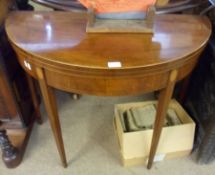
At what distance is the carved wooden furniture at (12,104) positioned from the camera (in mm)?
1032

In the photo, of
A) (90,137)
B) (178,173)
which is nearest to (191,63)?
(178,173)

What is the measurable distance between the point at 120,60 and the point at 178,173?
0.78m

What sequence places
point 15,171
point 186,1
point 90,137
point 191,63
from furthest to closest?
point 90,137 → point 15,171 → point 186,1 → point 191,63

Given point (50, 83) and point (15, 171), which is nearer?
point (50, 83)

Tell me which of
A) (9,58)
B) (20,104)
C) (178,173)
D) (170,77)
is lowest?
(178,173)

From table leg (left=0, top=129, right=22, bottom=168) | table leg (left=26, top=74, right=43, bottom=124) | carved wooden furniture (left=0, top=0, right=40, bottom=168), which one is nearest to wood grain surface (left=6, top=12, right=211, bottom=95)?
carved wooden furniture (left=0, top=0, right=40, bottom=168)

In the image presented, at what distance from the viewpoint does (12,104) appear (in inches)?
45.7

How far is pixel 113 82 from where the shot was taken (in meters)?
0.72

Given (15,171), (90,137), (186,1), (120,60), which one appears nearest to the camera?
(120,60)

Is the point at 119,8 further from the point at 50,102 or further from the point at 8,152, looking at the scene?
the point at 8,152

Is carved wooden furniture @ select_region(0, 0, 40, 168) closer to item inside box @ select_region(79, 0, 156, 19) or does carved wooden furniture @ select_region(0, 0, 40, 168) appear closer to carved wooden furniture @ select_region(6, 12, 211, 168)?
carved wooden furniture @ select_region(6, 12, 211, 168)

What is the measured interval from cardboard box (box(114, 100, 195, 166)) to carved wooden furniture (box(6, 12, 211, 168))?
0.31 m

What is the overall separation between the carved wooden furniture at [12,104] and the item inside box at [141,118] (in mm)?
517

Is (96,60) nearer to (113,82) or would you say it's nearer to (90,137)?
(113,82)
